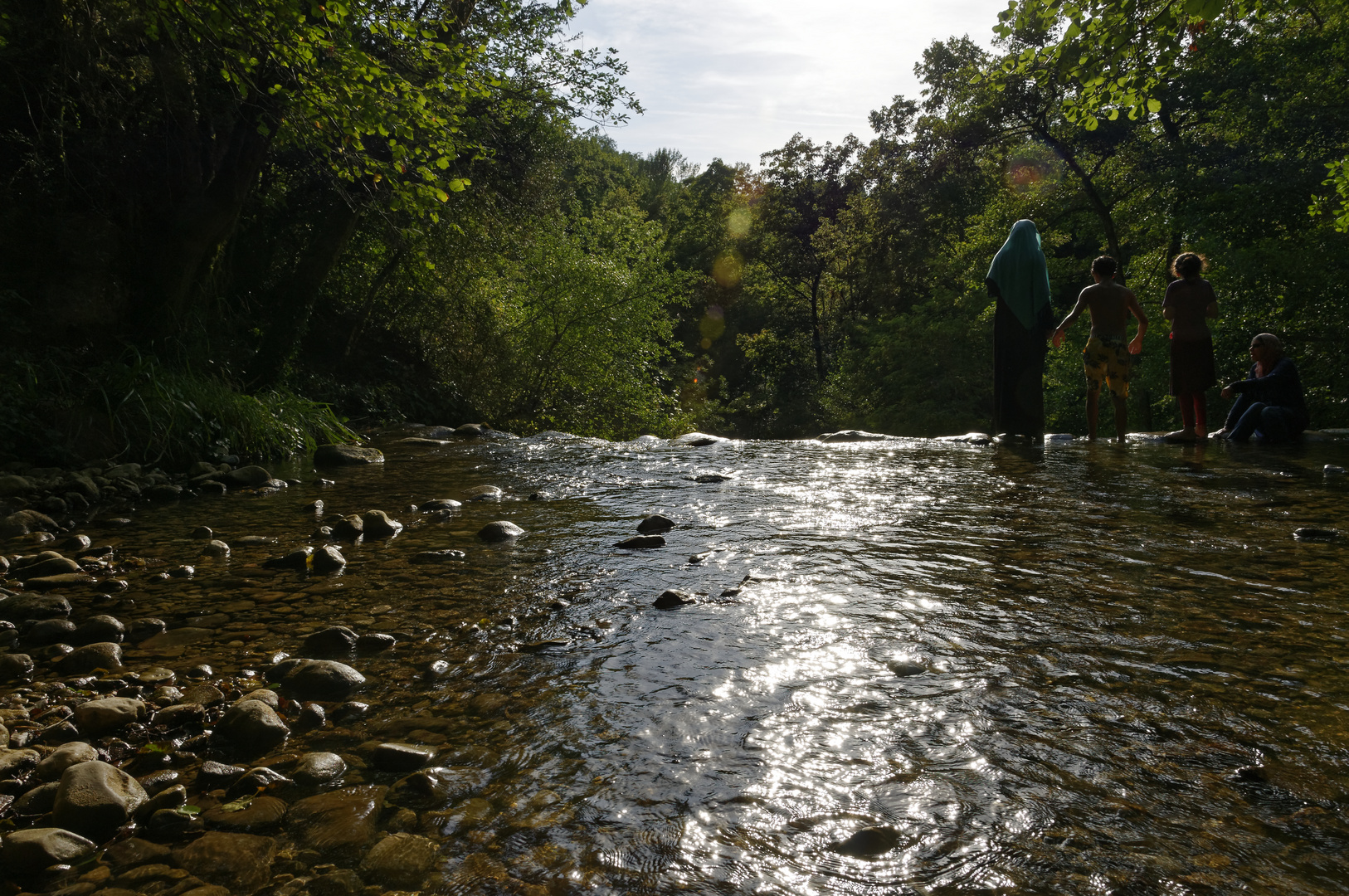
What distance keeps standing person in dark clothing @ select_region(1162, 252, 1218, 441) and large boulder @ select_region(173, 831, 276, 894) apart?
36.5 feet

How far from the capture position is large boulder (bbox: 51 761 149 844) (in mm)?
2076

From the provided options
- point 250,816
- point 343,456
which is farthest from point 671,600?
point 343,456

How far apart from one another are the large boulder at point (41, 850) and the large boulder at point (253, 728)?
56 cm

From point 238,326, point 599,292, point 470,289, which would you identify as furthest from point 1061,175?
point 238,326

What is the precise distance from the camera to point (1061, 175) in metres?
27.2

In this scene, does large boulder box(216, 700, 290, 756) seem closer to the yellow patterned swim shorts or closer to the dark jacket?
the yellow patterned swim shorts

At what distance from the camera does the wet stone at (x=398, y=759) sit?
2.42m

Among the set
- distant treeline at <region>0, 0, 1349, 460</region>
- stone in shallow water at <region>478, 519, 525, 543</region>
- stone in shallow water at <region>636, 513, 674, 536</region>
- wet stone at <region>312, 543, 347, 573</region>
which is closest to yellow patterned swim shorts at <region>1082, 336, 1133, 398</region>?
distant treeline at <region>0, 0, 1349, 460</region>

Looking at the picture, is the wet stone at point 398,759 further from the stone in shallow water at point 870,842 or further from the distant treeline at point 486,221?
the distant treeline at point 486,221

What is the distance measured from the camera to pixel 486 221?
1873 centimetres

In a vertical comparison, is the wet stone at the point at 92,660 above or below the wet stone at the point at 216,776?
above

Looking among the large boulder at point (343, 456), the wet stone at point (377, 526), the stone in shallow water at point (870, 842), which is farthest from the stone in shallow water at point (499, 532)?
the large boulder at point (343, 456)

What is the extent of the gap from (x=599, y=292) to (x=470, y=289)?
3902 mm

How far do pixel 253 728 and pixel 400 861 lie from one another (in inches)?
39.0
